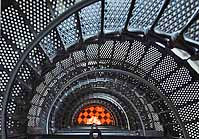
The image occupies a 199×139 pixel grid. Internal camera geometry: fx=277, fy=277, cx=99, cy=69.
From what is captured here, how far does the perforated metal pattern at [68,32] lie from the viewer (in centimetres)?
452

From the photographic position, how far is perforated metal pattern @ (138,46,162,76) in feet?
18.6

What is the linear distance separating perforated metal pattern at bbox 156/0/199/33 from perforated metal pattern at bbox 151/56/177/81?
1403 mm

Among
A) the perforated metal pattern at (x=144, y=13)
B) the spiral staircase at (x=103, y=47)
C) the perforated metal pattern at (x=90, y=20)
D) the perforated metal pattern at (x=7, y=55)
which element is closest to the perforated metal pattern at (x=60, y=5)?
the spiral staircase at (x=103, y=47)

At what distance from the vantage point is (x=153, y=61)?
6086 mm

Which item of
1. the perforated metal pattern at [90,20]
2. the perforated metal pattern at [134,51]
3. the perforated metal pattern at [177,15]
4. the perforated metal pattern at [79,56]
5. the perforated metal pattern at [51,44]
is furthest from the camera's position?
the perforated metal pattern at [79,56]

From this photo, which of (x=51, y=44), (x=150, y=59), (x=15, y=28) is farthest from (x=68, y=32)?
(x=150, y=59)

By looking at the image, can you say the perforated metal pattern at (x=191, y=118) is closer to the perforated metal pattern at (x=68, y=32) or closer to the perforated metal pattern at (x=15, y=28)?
the perforated metal pattern at (x=68, y=32)

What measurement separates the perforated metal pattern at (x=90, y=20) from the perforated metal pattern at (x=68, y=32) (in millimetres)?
170

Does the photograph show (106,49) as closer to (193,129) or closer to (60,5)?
(193,129)

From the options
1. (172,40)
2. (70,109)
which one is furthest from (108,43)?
(70,109)

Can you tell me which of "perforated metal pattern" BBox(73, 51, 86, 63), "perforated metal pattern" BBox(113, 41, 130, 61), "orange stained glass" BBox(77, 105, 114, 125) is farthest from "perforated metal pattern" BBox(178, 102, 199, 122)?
"orange stained glass" BBox(77, 105, 114, 125)

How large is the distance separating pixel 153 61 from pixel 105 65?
85.3 inches

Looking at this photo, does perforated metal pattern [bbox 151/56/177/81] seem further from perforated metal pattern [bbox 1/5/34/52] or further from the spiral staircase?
perforated metal pattern [bbox 1/5/34/52]

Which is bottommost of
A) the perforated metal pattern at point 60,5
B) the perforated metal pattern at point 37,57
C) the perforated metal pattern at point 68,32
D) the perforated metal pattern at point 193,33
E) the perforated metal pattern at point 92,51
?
the perforated metal pattern at point 193,33
